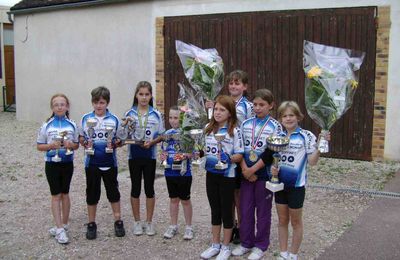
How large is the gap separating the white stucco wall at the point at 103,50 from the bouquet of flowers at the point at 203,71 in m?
4.73

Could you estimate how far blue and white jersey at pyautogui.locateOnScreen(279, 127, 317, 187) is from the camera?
4.25m

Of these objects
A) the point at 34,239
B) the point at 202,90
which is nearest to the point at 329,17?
the point at 202,90

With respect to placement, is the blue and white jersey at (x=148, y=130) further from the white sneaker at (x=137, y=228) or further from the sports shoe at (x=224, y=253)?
the sports shoe at (x=224, y=253)

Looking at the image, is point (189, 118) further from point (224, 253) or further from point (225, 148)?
point (224, 253)

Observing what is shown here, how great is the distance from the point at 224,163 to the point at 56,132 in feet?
5.90

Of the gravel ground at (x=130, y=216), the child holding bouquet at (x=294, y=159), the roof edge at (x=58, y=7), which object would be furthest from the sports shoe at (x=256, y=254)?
the roof edge at (x=58, y=7)

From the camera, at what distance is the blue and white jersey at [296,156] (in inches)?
167

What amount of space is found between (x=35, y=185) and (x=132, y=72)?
518 cm

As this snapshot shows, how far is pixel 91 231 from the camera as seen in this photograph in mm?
5348

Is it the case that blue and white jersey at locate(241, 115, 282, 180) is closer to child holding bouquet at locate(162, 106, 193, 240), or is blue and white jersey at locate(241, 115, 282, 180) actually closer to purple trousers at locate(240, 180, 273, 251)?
purple trousers at locate(240, 180, 273, 251)

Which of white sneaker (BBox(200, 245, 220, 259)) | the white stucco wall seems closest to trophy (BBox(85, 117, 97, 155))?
white sneaker (BBox(200, 245, 220, 259))

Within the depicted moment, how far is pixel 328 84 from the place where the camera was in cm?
434

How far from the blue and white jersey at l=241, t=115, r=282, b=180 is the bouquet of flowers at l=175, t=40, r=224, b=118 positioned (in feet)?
2.45

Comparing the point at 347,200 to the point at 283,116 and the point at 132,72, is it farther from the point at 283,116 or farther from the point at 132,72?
the point at 132,72
